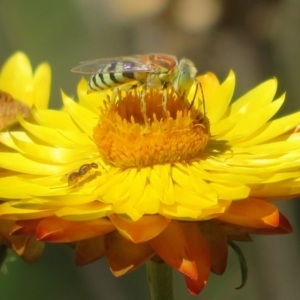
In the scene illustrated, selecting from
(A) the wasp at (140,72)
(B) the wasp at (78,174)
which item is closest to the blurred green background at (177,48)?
(B) the wasp at (78,174)

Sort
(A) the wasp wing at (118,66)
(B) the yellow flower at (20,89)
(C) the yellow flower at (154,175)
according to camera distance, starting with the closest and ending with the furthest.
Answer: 1. (C) the yellow flower at (154,175)
2. (A) the wasp wing at (118,66)
3. (B) the yellow flower at (20,89)

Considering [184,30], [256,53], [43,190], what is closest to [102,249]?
[43,190]

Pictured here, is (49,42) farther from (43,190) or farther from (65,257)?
(43,190)

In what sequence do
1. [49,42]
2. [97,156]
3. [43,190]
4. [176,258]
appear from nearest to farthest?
1. [176,258]
2. [43,190]
3. [97,156]
4. [49,42]

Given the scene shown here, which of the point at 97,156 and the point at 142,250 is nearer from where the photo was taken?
the point at 142,250

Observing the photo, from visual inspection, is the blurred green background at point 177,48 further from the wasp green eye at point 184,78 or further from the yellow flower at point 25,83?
the wasp green eye at point 184,78

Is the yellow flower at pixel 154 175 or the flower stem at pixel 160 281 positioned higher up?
the yellow flower at pixel 154 175
